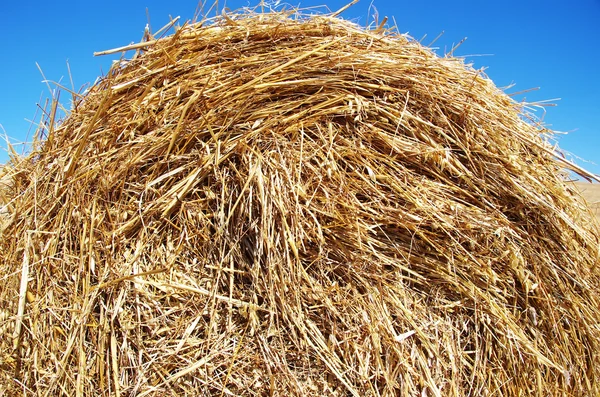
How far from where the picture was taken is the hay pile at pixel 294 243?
4.66ft

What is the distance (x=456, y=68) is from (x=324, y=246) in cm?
88

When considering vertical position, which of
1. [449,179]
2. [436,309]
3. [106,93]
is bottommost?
[436,309]

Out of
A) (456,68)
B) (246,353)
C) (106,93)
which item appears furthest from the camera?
(456,68)

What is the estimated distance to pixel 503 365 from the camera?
1.52 meters

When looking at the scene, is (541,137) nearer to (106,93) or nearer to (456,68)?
(456,68)

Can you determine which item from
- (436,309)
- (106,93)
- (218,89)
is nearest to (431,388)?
(436,309)

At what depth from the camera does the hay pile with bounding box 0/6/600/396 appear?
142 cm

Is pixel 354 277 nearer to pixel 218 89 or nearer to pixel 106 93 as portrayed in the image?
pixel 218 89

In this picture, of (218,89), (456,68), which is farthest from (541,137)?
(218,89)

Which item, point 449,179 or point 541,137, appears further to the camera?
point 541,137

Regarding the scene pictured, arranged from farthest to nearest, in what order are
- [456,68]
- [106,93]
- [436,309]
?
[456,68] < [106,93] < [436,309]

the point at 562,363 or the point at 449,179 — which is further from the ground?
the point at 449,179

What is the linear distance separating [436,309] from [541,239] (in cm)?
43

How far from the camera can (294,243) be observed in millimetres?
1431
